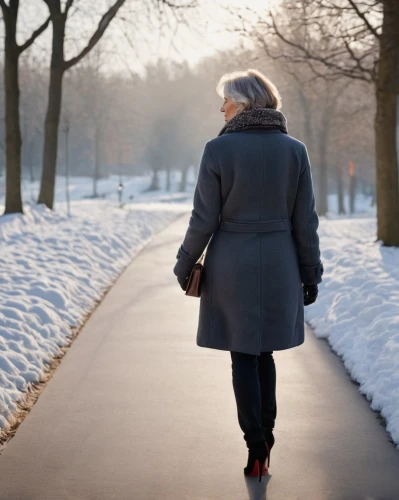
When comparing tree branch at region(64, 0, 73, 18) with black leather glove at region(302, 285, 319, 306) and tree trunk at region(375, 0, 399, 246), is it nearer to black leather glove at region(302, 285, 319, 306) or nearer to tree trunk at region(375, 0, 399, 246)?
tree trunk at region(375, 0, 399, 246)

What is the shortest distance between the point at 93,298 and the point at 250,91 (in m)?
5.95

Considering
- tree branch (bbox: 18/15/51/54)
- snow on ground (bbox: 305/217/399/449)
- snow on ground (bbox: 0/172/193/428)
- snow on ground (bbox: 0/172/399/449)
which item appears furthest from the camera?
tree branch (bbox: 18/15/51/54)

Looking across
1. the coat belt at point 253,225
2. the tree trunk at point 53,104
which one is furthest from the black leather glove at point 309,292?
the tree trunk at point 53,104

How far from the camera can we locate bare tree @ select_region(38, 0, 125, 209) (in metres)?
17.9

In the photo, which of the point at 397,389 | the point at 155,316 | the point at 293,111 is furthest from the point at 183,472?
the point at 293,111

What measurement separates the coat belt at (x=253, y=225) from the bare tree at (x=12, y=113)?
42.1ft

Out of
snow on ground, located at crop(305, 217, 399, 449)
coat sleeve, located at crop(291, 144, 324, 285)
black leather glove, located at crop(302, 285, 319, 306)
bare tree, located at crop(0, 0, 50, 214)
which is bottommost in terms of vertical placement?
snow on ground, located at crop(305, 217, 399, 449)

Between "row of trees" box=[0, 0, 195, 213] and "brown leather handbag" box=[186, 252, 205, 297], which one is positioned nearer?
"brown leather handbag" box=[186, 252, 205, 297]

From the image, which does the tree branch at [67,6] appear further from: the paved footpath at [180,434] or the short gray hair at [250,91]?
the short gray hair at [250,91]

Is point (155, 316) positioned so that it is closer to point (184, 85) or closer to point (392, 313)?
point (392, 313)

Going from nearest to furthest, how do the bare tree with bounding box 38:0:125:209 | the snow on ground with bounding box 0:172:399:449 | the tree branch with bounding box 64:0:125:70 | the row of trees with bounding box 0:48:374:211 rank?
the snow on ground with bounding box 0:172:399:449 → the tree branch with bounding box 64:0:125:70 → the bare tree with bounding box 38:0:125:209 → the row of trees with bounding box 0:48:374:211

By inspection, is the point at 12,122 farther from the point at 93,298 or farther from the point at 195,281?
the point at 195,281

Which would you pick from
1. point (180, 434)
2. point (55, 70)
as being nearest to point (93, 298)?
point (180, 434)

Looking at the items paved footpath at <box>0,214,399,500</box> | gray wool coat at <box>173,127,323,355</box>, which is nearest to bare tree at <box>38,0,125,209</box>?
paved footpath at <box>0,214,399,500</box>
